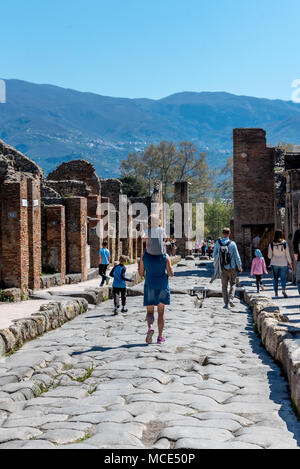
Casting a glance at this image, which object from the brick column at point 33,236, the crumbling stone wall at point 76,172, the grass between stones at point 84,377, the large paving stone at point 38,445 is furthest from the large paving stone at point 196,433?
the crumbling stone wall at point 76,172

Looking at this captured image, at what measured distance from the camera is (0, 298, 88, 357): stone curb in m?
8.26

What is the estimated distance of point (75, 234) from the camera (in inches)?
859

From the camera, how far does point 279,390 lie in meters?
6.00

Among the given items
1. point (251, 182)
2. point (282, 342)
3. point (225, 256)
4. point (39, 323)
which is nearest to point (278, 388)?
point (282, 342)

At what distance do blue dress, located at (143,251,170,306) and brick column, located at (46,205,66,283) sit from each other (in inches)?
461

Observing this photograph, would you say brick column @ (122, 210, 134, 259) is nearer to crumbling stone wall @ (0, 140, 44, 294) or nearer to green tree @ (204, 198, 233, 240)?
crumbling stone wall @ (0, 140, 44, 294)

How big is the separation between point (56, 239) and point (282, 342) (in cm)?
1420

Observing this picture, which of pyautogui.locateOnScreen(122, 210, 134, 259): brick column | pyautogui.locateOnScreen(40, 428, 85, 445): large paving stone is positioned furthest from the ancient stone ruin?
pyautogui.locateOnScreen(40, 428, 85, 445): large paving stone

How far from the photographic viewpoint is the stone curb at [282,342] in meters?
5.47

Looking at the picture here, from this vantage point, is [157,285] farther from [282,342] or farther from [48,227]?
[48,227]

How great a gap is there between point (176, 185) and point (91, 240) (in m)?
30.8

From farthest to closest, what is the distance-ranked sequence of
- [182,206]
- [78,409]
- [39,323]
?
[182,206] < [39,323] < [78,409]
